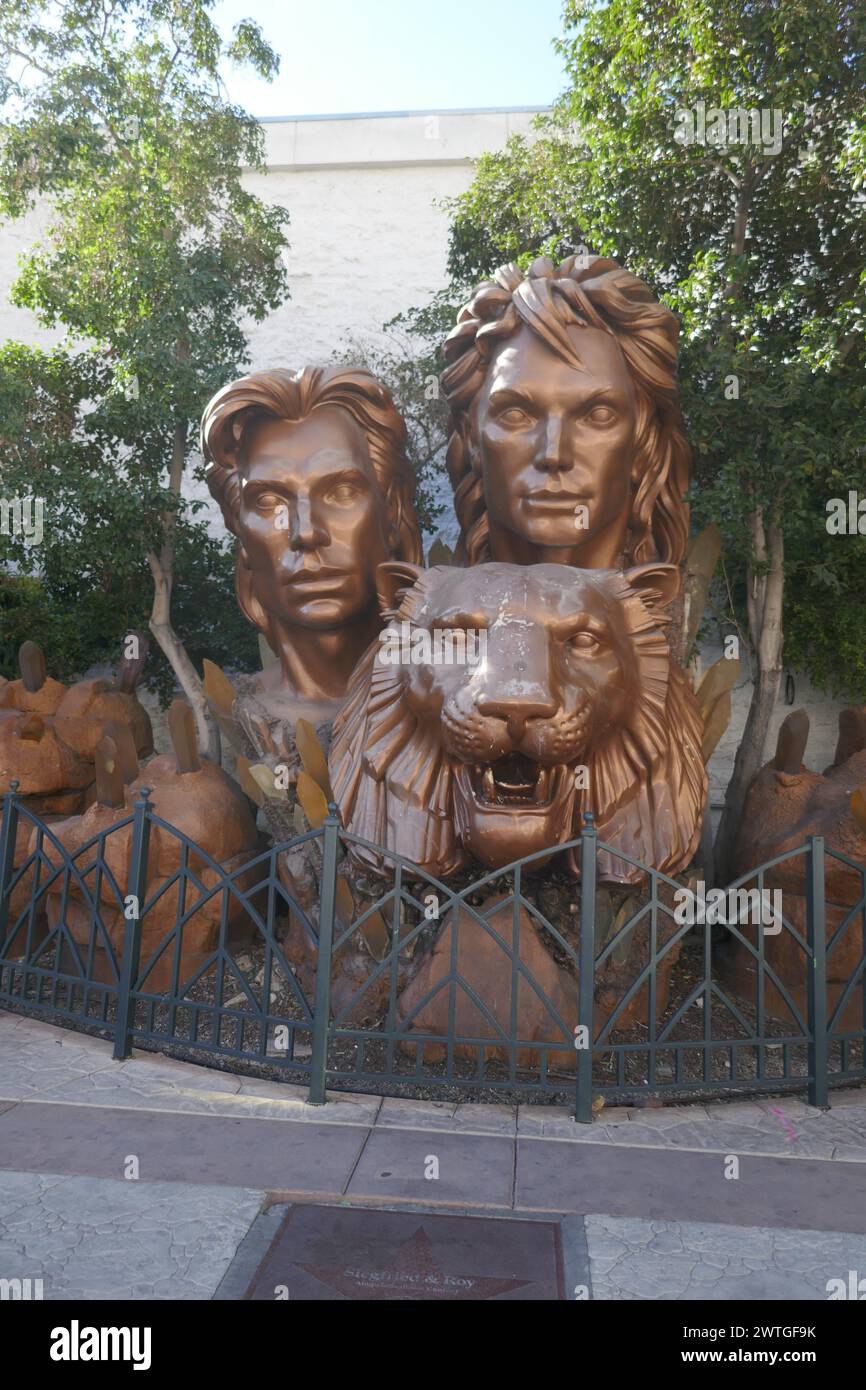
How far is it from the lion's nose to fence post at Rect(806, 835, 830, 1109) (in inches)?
40.2

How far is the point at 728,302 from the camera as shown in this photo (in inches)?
212

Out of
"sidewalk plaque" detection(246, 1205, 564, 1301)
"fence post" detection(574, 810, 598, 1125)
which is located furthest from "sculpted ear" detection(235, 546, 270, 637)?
"sidewalk plaque" detection(246, 1205, 564, 1301)

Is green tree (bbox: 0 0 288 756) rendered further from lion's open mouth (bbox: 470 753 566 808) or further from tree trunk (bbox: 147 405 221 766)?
lion's open mouth (bbox: 470 753 566 808)

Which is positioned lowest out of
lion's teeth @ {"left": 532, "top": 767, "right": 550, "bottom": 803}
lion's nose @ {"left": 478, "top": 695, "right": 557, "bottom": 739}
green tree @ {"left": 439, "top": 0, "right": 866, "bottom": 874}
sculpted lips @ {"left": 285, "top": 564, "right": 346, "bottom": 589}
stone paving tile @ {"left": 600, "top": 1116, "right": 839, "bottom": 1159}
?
stone paving tile @ {"left": 600, "top": 1116, "right": 839, "bottom": 1159}

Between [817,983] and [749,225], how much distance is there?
496cm

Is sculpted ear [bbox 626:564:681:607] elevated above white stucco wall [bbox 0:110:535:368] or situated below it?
below

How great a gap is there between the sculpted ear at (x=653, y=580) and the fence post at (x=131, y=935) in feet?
6.77

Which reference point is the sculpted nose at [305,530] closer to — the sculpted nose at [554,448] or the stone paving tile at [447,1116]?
the sculpted nose at [554,448]

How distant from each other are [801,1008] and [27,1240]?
354cm

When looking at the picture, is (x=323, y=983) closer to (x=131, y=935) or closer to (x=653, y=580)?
(x=131, y=935)

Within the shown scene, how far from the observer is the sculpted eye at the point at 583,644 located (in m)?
3.71

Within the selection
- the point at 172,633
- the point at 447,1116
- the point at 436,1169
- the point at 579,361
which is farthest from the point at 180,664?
the point at 436,1169

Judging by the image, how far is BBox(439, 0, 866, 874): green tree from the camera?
524 cm

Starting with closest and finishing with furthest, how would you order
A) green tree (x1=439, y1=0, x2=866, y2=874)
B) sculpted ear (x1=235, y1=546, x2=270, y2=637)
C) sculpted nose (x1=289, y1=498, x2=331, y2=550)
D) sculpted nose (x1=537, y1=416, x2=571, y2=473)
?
sculpted nose (x1=537, y1=416, x2=571, y2=473), sculpted nose (x1=289, y1=498, x2=331, y2=550), green tree (x1=439, y1=0, x2=866, y2=874), sculpted ear (x1=235, y1=546, x2=270, y2=637)
